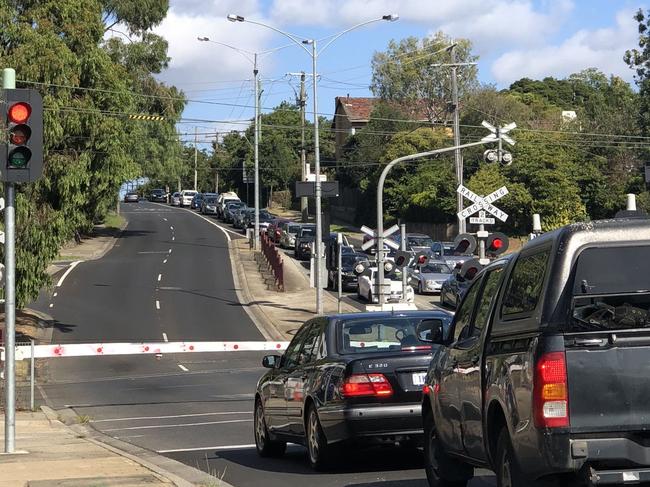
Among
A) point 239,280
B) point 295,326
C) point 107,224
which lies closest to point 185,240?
point 107,224

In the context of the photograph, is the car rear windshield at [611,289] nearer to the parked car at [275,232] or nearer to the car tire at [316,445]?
the car tire at [316,445]

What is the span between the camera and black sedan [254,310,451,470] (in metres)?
11.3

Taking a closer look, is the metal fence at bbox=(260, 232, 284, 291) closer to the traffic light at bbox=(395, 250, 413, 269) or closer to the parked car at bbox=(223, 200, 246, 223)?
the traffic light at bbox=(395, 250, 413, 269)

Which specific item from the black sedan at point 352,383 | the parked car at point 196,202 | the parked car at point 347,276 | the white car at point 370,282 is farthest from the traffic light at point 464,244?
the parked car at point 196,202

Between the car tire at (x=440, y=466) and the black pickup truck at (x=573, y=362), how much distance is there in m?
1.71

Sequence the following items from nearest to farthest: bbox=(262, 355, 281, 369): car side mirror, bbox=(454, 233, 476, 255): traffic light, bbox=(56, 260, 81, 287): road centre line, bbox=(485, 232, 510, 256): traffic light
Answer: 1. bbox=(262, 355, 281, 369): car side mirror
2. bbox=(485, 232, 510, 256): traffic light
3. bbox=(454, 233, 476, 255): traffic light
4. bbox=(56, 260, 81, 287): road centre line

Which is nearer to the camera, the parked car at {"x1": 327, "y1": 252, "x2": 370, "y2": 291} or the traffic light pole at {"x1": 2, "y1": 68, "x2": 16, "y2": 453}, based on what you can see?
the traffic light pole at {"x1": 2, "y1": 68, "x2": 16, "y2": 453}

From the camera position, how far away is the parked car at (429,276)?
1975 inches

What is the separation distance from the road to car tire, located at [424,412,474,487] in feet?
2.99

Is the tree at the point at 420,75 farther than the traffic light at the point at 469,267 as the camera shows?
Yes

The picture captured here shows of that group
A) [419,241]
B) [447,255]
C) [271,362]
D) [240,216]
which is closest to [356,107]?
[240,216]

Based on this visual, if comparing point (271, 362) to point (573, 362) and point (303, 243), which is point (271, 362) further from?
point (303, 243)

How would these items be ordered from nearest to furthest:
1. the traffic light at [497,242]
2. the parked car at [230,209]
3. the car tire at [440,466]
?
the car tire at [440,466] < the traffic light at [497,242] < the parked car at [230,209]

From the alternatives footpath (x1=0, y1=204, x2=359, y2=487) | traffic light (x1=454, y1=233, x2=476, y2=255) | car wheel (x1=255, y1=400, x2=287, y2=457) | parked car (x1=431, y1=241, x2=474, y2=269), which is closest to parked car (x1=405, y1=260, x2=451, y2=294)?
parked car (x1=431, y1=241, x2=474, y2=269)
